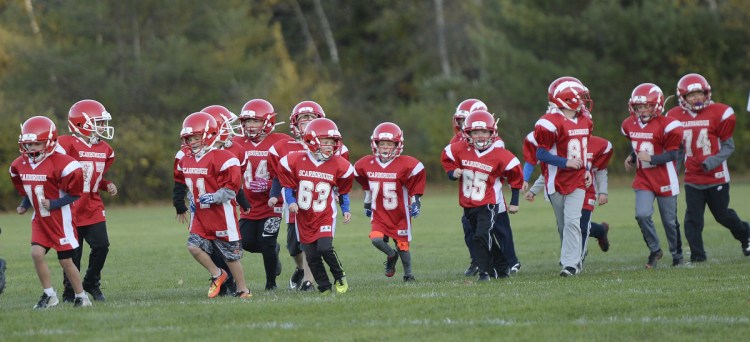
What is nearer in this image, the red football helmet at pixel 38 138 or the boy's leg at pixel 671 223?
the red football helmet at pixel 38 138

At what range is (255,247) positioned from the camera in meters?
12.9

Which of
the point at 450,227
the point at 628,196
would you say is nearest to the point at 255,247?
the point at 450,227

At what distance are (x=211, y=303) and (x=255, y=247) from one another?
7.84 ft

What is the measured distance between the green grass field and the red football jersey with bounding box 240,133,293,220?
85 centimetres

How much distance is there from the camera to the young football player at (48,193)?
1077 centimetres

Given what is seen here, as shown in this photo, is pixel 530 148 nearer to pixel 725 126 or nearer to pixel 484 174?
pixel 484 174

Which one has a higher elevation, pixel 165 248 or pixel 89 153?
pixel 89 153

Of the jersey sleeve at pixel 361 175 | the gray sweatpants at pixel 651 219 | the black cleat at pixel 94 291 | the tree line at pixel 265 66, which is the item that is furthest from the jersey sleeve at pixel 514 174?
the tree line at pixel 265 66

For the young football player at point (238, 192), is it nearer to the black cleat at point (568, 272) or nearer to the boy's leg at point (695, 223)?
the black cleat at point (568, 272)

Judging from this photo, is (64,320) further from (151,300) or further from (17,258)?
(17,258)

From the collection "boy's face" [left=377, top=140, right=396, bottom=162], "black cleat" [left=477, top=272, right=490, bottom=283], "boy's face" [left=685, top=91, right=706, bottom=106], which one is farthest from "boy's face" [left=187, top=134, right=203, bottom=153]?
"boy's face" [left=685, top=91, right=706, bottom=106]

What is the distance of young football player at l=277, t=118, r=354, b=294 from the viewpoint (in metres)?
11.5

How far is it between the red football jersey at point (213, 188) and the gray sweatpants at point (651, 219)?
190 inches

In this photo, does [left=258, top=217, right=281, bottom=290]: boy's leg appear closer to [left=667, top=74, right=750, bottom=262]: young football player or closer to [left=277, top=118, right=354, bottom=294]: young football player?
[left=277, top=118, right=354, bottom=294]: young football player
